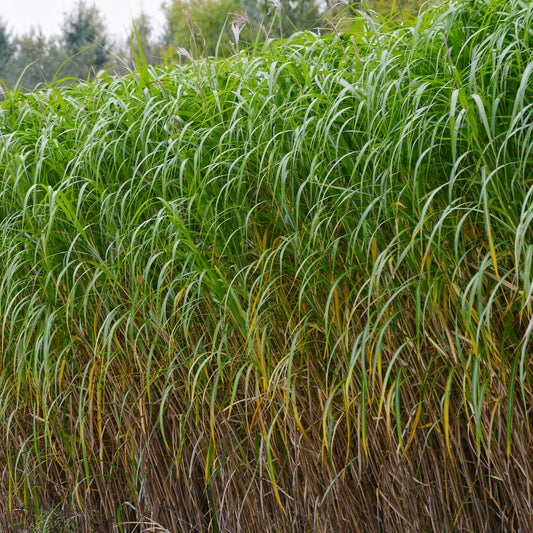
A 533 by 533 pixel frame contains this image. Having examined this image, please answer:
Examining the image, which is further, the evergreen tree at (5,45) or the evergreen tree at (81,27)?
the evergreen tree at (5,45)

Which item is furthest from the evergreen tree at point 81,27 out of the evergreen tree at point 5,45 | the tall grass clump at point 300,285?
the tall grass clump at point 300,285

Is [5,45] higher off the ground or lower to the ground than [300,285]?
higher

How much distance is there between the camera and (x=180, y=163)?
6.73 ft

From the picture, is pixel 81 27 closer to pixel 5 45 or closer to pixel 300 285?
pixel 5 45

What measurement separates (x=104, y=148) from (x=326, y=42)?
939 mm

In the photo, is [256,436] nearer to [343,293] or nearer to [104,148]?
[343,293]

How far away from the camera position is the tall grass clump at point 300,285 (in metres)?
1.56

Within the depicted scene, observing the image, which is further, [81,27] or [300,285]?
[81,27]

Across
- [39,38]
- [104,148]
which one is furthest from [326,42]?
[39,38]

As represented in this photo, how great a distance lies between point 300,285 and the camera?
1850mm

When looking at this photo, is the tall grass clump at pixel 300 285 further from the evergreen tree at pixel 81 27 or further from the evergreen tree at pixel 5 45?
the evergreen tree at pixel 5 45

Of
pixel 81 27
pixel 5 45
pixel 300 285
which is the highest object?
pixel 81 27

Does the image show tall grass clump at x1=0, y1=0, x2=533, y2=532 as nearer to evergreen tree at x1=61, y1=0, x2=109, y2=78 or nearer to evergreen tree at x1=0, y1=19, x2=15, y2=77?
evergreen tree at x1=61, y1=0, x2=109, y2=78

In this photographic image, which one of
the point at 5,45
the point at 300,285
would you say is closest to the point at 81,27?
the point at 5,45
